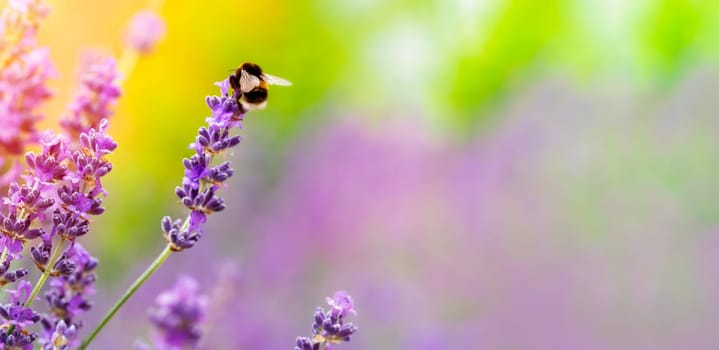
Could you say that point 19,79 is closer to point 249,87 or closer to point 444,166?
point 249,87

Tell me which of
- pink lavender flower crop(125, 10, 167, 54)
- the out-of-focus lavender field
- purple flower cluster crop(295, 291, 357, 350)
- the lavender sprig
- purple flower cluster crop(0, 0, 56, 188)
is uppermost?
the out-of-focus lavender field

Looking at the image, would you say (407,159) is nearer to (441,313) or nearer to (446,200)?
(446,200)

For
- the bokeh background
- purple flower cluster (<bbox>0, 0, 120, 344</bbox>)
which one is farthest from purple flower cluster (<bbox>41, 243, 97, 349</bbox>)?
the bokeh background

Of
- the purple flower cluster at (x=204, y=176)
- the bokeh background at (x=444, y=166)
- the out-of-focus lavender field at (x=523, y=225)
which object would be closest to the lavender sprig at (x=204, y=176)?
the purple flower cluster at (x=204, y=176)

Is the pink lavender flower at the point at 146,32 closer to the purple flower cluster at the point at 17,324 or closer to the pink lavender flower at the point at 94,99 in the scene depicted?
the pink lavender flower at the point at 94,99

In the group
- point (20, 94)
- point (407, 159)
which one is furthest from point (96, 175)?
point (407, 159)

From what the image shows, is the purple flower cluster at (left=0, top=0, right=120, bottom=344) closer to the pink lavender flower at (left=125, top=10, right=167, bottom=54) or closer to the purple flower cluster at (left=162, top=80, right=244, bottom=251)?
the purple flower cluster at (left=162, top=80, right=244, bottom=251)
